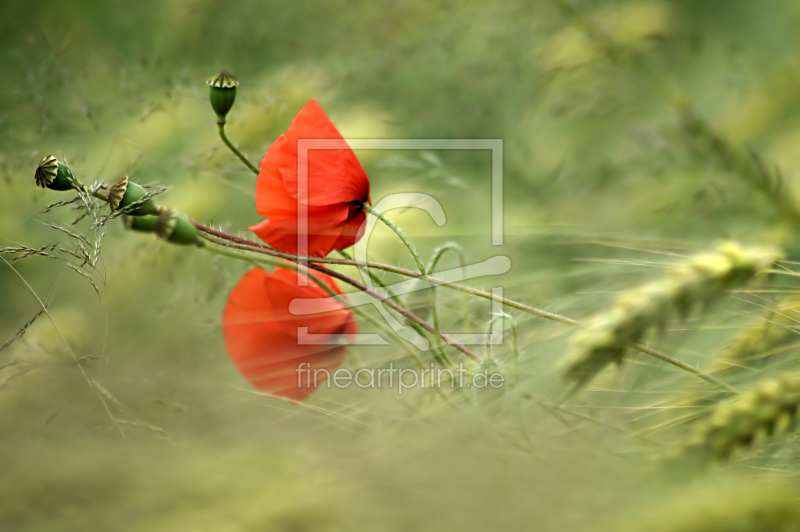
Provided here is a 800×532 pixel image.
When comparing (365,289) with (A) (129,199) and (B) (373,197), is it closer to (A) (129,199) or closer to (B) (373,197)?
(A) (129,199)

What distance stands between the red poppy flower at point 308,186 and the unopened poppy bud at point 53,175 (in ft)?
0.23

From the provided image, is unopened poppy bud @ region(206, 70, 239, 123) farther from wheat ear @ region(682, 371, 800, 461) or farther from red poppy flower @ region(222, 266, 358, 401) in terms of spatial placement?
wheat ear @ region(682, 371, 800, 461)

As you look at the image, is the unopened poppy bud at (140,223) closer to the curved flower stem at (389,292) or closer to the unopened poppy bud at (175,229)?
the unopened poppy bud at (175,229)

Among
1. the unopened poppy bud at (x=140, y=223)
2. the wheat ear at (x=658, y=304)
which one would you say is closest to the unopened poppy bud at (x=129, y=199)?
the unopened poppy bud at (x=140, y=223)

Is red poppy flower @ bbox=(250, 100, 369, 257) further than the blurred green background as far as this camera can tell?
No

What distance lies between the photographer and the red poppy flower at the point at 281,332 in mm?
289

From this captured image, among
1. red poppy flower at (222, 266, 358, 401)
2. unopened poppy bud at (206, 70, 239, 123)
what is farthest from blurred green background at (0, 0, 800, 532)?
unopened poppy bud at (206, 70, 239, 123)

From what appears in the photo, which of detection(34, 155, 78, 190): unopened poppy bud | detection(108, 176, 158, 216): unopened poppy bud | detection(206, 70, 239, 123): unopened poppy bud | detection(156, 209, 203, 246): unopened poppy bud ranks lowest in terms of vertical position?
detection(156, 209, 203, 246): unopened poppy bud

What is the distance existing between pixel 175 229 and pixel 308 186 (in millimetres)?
79

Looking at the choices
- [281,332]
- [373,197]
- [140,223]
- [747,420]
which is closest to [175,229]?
[140,223]

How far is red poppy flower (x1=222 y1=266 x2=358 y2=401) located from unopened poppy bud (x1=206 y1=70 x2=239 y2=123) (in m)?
0.07

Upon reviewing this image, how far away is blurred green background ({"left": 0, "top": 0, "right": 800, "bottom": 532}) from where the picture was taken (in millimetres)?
485

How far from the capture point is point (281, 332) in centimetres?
30

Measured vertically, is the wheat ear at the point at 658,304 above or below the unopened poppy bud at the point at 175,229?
below
